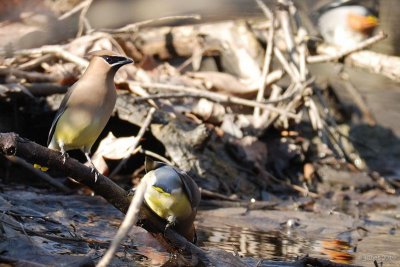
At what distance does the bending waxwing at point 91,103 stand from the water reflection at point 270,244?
896mm

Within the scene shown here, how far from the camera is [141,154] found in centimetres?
573

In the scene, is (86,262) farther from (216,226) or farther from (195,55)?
(195,55)

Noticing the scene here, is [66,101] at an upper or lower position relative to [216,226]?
upper

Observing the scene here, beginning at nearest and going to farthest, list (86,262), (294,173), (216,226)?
(86,262) < (216,226) < (294,173)

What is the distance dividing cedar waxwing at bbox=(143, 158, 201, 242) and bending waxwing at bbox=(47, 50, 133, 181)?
0.56 metres

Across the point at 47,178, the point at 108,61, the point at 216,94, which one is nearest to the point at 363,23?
the point at 216,94

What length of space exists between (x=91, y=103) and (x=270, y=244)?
138 centimetres

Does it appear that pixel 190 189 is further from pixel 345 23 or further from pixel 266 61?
pixel 345 23

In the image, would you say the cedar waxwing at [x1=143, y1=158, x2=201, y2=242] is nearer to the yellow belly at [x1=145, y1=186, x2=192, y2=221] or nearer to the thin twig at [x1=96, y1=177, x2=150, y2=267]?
the yellow belly at [x1=145, y1=186, x2=192, y2=221]

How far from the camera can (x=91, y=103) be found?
3838mm

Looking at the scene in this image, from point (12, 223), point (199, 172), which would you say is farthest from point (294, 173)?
point (12, 223)

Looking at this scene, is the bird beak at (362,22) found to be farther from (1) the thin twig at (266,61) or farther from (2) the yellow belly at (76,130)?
(2) the yellow belly at (76,130)

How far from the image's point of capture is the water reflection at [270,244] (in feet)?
13.7

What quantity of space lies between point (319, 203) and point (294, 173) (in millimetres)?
570
